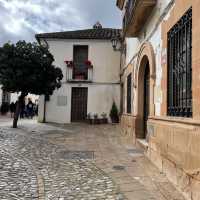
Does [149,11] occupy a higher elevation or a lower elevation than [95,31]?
lower

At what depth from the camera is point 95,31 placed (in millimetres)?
21953

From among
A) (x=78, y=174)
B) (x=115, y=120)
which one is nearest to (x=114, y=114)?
(x=115, y=120)

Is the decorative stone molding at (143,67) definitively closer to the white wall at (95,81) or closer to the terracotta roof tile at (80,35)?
the white wall at (95,81)

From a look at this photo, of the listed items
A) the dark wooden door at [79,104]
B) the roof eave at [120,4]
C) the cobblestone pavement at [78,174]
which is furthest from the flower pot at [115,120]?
the cobblestone pavement at [78,174]

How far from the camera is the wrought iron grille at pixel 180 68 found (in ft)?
17.3

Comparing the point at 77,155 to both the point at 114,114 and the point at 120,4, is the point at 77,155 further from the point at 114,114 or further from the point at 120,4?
the point at 120,4

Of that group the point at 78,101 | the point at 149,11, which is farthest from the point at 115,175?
the point at 78,101

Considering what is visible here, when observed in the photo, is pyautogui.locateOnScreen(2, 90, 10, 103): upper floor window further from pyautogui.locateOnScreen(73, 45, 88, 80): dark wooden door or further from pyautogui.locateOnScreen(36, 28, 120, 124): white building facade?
pyautogui.locateOnScreen(73, 45, 88, 80): dark wooden door

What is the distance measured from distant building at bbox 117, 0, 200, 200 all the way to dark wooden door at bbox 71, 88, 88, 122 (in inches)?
433

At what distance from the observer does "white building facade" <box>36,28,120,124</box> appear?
1998cm

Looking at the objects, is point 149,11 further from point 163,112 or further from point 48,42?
point 48,42

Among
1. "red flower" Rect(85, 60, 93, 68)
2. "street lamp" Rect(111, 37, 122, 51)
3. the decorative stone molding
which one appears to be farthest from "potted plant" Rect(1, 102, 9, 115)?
the decorative stone molding

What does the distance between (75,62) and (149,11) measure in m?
12.2

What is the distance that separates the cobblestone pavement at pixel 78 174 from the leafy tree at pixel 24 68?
422cm
